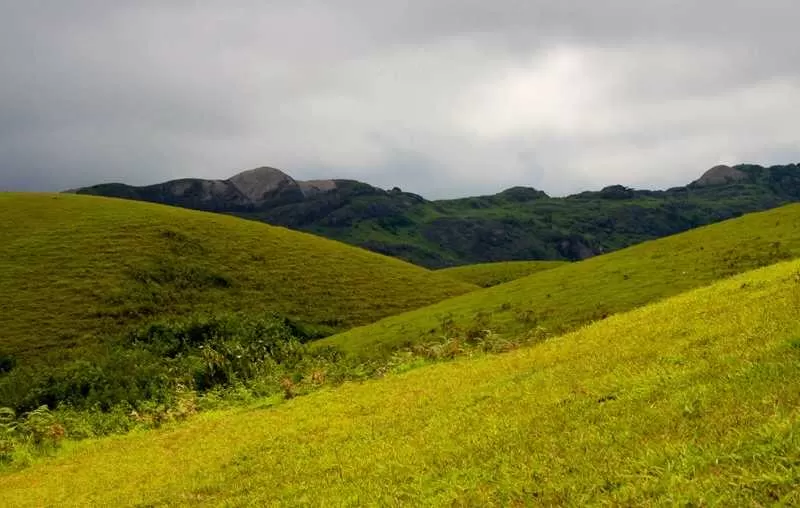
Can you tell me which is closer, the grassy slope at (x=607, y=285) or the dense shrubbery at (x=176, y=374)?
the dense shrubbery at (x=176, y=374)

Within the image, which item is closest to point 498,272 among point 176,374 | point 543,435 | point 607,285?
point 607,285

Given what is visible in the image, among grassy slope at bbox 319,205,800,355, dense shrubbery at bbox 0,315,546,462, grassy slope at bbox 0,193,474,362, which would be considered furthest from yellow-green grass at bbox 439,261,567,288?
dense shrubbery at bbox 0,315,546,462

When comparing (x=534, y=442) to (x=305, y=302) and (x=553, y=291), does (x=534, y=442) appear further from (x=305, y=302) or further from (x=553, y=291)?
(x=305, y=302)

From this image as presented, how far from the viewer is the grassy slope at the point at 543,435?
9680mm

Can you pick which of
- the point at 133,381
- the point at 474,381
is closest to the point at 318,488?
the point at 474,381

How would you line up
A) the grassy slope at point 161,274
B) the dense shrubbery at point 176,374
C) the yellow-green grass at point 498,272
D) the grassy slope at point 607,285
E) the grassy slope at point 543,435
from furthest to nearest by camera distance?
the yellow-green grass at point 498,272
the grassy slope at point 161,274
the grassy slope at point 607,285
the dense shrubbery at point 176,374
the grassy slope at point 543,435

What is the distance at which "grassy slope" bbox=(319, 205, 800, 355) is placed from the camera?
136 ft

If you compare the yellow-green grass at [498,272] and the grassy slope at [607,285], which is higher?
the grassy slope at [607,285]

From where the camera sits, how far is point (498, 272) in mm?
125438

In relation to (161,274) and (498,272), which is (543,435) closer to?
(161,274)

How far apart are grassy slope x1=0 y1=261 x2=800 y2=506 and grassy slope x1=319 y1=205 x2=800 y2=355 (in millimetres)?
15092

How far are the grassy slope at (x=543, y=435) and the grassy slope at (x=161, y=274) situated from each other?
141 feet

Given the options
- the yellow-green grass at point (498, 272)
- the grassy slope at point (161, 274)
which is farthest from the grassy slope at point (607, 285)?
the yellow-green grass at point (498, 272)

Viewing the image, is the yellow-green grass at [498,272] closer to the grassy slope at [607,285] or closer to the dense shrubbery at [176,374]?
the grassy slope at [607,285]
